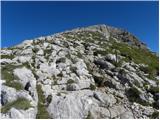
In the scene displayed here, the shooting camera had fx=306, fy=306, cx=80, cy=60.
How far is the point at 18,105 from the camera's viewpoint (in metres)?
30.8

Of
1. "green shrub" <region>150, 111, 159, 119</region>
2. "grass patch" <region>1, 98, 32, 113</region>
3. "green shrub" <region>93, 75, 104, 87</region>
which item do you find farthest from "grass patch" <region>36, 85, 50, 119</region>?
"green shrub" <region>150, 111, 159, 119</region>

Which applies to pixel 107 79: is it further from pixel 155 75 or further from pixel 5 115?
pixel 5 115

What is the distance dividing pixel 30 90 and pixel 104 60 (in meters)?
16.7

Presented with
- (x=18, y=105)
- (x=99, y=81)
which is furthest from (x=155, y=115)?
(x=18, y=105)

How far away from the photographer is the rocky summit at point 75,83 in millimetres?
32125

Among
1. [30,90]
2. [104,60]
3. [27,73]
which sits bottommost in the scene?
[30,90]

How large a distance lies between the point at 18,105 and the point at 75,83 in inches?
377

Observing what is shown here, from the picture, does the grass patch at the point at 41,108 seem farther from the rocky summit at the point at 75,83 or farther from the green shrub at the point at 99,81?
the green shrub at the point at 99,81

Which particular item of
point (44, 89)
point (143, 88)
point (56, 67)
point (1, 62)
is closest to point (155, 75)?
point (143, 88)

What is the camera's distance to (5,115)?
29125 millimetres

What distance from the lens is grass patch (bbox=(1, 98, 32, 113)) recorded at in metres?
30.2

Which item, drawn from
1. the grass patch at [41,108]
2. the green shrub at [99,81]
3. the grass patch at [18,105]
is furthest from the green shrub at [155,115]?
the grass patch at [18,105]

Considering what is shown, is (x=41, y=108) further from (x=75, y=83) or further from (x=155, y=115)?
(x=155, y=115)

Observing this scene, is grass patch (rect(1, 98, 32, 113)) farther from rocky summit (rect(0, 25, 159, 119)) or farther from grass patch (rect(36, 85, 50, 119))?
grass patch (rect(36, 85, 50, 119))
